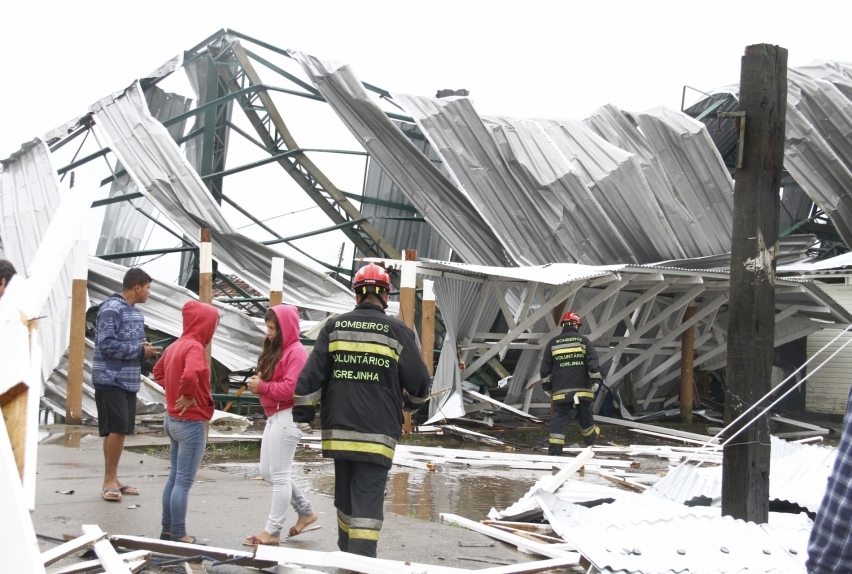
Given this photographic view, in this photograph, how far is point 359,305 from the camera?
5.19 m

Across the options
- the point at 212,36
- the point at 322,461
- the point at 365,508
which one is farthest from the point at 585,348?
the point at 212,36

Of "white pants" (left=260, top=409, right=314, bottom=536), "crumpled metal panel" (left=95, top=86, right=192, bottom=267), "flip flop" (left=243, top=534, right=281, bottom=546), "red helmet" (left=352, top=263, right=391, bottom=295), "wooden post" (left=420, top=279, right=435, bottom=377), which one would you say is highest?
"crumpled metal panel" (left=95, top=86, right=192, bottom=267)

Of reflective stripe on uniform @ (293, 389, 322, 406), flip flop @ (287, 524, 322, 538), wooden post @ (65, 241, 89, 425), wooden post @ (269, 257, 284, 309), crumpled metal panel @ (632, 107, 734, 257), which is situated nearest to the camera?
reflective stripe on uniform @ (293, 389, 322, 406)

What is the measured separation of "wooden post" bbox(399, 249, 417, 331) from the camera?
11.6 metres

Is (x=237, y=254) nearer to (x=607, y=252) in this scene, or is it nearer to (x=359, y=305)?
(x=607, y=252)

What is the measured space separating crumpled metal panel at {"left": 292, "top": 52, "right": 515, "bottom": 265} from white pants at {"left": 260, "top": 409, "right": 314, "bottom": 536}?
32.3ft

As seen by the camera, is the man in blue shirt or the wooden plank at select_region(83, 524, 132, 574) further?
the man in blue shirt

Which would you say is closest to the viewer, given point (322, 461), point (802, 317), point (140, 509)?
point (140, 509)

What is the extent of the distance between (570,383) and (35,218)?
8666 mm

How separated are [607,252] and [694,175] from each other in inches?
86.4

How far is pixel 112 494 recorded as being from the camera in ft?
22.4

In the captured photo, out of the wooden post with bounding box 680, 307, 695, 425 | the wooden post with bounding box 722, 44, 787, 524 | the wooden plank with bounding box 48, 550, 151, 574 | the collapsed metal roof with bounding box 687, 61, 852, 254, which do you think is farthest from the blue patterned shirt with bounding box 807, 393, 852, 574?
the collapsed metal roof with bounding box 687, 61, 852, 254

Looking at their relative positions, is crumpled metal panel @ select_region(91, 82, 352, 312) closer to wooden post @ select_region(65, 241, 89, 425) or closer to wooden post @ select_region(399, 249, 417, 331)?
wooden post @ select_region(65, 241, 89, 425)

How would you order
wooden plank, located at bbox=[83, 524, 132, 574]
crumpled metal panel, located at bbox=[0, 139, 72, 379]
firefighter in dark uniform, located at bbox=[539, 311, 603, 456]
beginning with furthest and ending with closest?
crumpled metal panel, located at bbox=[0, 139, 72, 379]
firefighter in dark uniform, located at bbox=[539, 311, 603, 456]
wooden plank, located at bbox=[83, 524, 132, 574]
